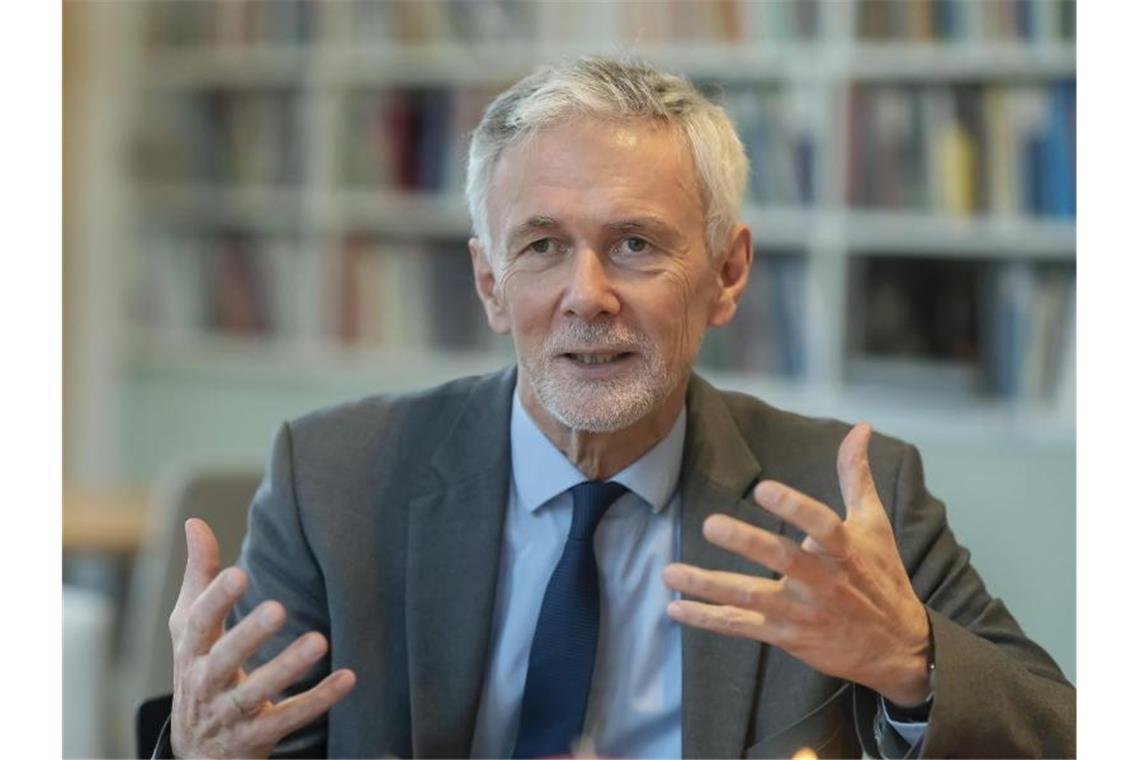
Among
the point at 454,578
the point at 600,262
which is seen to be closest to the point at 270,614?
the point at 454,578

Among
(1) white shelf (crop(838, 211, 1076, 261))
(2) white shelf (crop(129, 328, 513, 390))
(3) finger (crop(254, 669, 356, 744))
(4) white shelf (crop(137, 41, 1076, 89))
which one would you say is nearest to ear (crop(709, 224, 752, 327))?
(3) finger (crop(254, 669, 356, 744))

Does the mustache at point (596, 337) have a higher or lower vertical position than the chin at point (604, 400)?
higher

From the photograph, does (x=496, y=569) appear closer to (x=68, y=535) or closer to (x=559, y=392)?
(x=559, y=392)

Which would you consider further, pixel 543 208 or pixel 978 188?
pixel 978 188

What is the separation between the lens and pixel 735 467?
1319mm

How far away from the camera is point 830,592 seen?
1045 millimetres

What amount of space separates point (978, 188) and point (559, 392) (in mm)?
2109

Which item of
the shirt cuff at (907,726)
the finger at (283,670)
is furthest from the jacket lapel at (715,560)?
the finger at (283,670)

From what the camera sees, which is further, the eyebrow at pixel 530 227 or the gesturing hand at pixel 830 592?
the eyebrow at pixel 530 227

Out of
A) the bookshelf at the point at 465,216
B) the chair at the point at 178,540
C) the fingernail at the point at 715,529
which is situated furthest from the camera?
the bookshelf at the point at 465,216

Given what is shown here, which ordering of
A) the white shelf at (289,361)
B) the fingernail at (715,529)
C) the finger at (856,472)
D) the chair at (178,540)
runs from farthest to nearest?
the white shelf at (289,361) < the chair at (178,540) < the finger at (856,472) < the fingernail at (715,529)

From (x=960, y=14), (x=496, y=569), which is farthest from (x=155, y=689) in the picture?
(x=960, y=14)

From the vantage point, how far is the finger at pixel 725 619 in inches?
39.9

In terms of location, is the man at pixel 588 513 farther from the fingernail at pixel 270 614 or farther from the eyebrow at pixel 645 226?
the fingernail at pixel 270 614
